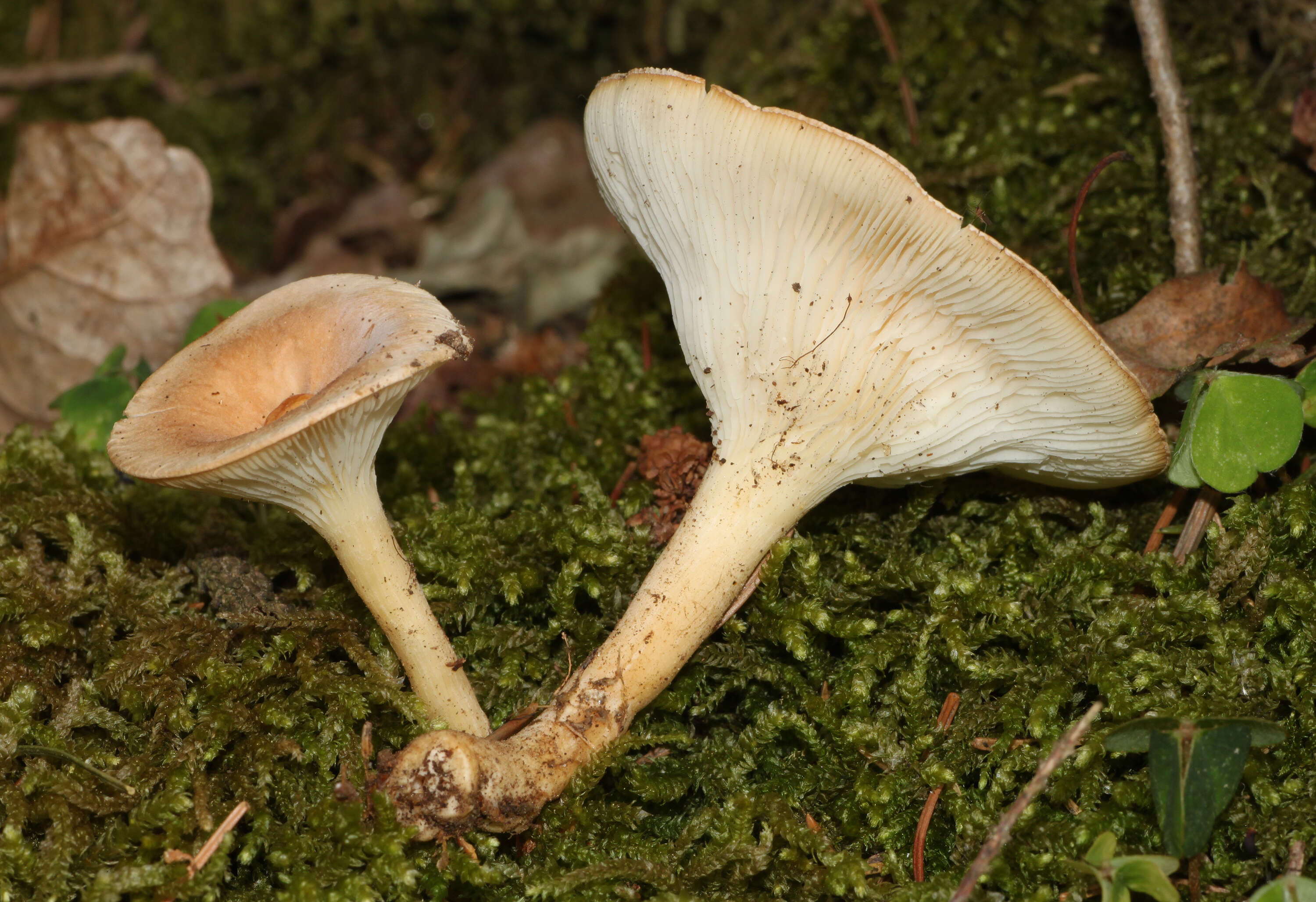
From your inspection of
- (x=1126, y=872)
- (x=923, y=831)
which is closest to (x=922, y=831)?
(x=923, y=831)

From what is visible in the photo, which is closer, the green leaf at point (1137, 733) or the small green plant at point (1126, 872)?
the small green plant at point (1126, 872)

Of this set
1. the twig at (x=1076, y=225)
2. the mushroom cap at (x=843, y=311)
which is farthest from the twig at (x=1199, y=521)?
the twig at (x=1076, y=225)

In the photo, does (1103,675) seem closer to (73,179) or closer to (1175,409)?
(1175,409)

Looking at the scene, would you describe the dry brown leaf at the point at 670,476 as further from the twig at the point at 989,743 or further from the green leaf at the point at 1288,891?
the green leaf at the point at 1288,891

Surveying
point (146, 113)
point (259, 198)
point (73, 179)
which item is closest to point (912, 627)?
point (73, 179)

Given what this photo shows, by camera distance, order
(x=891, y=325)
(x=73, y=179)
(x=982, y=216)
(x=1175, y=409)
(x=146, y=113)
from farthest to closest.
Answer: (x=146, y=113), (x=73, y=179), (x=1175, y=409), (x=891, y=325), (x=982, y=216)

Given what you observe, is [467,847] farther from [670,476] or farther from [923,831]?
[670,476]
